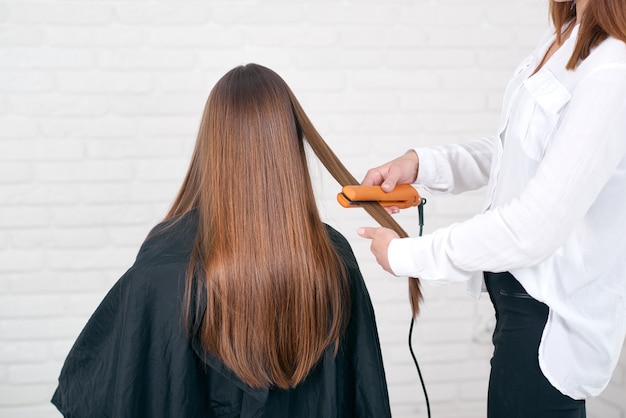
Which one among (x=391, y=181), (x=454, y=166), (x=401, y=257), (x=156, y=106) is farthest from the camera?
(x=156, y=106)

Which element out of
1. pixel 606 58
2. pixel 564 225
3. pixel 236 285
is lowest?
pixel 236 285

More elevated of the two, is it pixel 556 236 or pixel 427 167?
pixel 427 167

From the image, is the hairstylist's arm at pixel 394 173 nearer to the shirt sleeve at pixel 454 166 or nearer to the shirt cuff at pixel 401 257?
the shirt sleeve at pixel 454 166

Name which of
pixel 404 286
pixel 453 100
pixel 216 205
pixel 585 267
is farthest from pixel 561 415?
pixel 453 100

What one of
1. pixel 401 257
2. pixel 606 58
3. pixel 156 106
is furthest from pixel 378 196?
pixel 156 106

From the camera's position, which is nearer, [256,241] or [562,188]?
[562,188]

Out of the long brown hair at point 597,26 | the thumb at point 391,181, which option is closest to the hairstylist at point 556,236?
the long brown hair at point 597,26

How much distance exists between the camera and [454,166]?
5.04 feet

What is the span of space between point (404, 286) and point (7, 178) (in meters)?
1.47

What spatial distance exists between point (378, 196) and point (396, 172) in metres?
0.14

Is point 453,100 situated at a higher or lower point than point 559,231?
higher

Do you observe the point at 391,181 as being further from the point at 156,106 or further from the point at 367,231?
the point at 156,106

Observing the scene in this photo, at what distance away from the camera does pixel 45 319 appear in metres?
2.32

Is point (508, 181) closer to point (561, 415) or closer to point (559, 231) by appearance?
point (559, 231)
